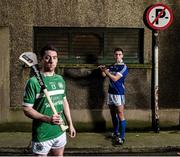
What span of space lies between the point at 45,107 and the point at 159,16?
214 inches

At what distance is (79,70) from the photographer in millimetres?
9516

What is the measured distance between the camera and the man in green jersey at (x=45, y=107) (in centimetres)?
459

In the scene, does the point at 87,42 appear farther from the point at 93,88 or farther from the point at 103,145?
the point at 103,145

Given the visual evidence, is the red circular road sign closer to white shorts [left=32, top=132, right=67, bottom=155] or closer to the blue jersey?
the blue jersey

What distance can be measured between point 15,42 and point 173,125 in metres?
4.02

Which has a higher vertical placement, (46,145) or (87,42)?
(87,42)

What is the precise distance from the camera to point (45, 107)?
15.2 ft

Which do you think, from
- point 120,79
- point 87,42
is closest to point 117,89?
point 120,79

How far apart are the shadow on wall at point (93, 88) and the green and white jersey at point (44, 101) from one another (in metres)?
4.75

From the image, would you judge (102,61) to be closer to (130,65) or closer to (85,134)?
(130,65)

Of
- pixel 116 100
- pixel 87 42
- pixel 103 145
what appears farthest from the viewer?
pixel 87 42

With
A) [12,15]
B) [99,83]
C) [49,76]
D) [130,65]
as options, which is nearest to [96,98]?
[99,83]

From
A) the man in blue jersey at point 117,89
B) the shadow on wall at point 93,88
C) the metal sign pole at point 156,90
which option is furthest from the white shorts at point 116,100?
the metal sign pole at point 156,90

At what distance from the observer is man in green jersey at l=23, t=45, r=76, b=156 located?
4.59 meters
